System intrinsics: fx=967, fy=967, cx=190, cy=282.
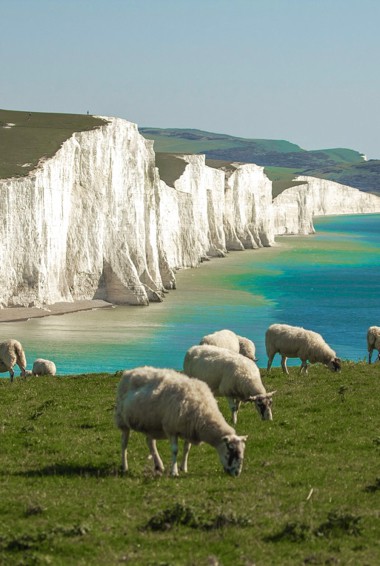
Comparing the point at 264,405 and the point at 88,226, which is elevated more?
the point at 88,226

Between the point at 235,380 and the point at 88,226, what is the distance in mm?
55627

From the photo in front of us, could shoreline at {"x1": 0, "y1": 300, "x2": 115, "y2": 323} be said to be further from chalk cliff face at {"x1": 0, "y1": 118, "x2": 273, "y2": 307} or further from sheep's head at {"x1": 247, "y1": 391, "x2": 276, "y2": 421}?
sheep's head at {"x1": 247, "y1": 391, "x2": 276, "y2": 421}

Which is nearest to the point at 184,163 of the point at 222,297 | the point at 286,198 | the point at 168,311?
the point at 222,297

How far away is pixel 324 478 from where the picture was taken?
44.9ft

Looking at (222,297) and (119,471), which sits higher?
(119,471)

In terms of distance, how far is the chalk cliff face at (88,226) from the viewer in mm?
63062

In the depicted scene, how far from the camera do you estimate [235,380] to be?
18.4m

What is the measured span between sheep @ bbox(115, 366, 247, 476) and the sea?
32146 millimetres

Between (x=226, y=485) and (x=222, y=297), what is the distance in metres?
71.7

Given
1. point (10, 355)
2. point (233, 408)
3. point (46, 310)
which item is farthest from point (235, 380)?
point (46, 310)

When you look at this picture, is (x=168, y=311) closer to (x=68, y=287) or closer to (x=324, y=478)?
(x=68, y=287)

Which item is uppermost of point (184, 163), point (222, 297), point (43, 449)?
point (184, 163)

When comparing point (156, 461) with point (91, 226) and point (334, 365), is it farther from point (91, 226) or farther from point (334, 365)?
point (91, 226)

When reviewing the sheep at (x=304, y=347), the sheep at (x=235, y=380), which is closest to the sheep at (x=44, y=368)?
the sheep at (x=304, y=347)
